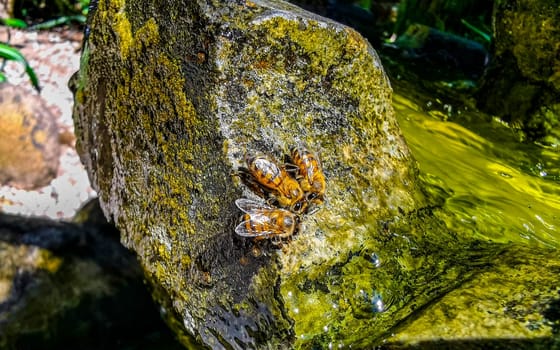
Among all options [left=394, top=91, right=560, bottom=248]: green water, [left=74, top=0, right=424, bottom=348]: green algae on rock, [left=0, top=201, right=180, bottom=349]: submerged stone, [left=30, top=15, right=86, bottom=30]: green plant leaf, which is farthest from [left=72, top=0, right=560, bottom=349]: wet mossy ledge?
[left=30, top=15, right=86, bottom=30]: green plant leaf

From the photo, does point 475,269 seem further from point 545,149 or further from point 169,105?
point 545,149

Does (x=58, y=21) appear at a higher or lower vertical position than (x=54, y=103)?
higher

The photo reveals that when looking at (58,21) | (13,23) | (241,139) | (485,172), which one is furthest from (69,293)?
(58,21)

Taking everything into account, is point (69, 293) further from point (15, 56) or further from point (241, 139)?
point (15, 56)

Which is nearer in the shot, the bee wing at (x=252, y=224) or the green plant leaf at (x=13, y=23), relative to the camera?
the bee wing at (x=252, y=224)

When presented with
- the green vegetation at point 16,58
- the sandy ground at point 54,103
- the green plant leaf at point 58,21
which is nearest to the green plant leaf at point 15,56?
the green vegetation at point 16,58

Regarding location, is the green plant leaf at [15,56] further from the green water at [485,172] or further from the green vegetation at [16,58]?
the green water at [485,172]
